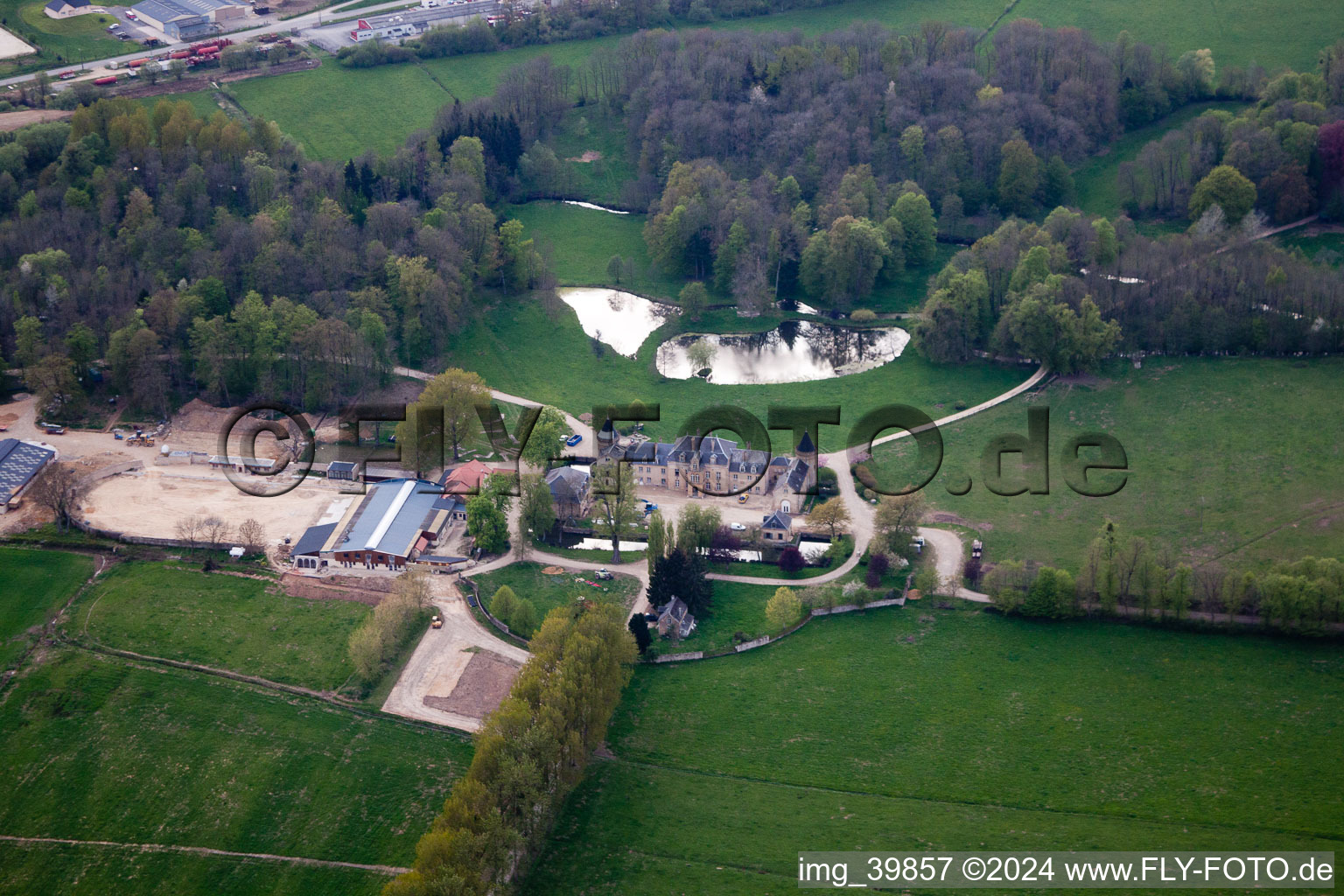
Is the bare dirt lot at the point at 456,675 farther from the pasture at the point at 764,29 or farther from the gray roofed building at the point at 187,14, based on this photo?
the gray roofed building at the point at 187,14

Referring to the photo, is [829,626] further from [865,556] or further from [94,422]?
[94,422]

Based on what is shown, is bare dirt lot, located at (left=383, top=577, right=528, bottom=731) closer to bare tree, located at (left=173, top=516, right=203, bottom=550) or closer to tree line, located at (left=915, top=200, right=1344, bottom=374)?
bare tree, located at (left=173, top=516, right=203, bottom=550)

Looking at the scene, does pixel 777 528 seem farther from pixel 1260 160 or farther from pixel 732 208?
pixel 1260 160

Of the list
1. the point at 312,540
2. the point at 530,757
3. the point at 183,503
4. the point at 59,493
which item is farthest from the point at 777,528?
the point at 59,493

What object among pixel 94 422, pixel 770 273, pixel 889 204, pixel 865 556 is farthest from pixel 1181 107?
pixel 94 422

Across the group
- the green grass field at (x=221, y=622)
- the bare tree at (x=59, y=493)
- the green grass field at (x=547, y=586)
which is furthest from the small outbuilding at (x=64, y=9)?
the green grass field at (x=547, y=586)

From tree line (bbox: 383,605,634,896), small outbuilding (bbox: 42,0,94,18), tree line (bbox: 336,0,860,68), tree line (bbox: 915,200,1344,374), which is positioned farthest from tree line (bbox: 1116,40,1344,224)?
small outbuilding (bbox: 42,0,94,18)
